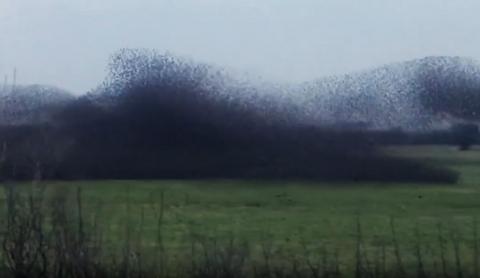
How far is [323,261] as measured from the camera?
46.0 feet

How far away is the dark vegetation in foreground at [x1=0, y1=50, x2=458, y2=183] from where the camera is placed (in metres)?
17.1

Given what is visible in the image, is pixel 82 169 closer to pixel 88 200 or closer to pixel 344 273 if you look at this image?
pixel 88 200

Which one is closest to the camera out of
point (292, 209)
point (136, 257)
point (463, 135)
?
point (136, 257)

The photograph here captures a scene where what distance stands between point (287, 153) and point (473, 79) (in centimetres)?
279

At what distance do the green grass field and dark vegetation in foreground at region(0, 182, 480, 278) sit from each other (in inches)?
11.4

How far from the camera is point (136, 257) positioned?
14.1 m

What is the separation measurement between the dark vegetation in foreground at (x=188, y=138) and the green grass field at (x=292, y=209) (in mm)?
207

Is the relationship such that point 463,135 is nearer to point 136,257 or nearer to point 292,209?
point 292,209

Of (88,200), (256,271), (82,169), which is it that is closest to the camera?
(256,271)

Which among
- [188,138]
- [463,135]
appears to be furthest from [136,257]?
[463,135]

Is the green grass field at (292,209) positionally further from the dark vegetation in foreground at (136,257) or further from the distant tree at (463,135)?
the dark vegetation in foreground at (136,257)

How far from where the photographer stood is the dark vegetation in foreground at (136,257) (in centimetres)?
1371

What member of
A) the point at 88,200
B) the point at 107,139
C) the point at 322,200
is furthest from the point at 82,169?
the point at 322,200

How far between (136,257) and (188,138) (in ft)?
12.4
